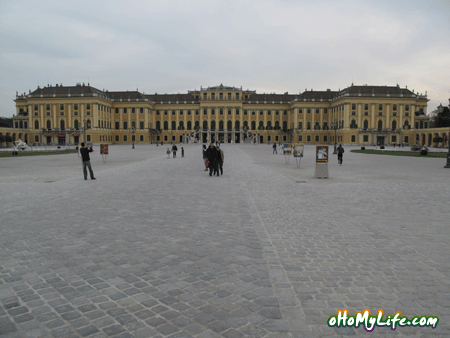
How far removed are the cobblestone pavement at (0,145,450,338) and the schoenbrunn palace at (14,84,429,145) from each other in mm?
67313

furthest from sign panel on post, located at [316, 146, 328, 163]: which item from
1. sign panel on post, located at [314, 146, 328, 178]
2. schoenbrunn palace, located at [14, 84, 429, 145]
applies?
schoenbrunn palace, located at [14, 84, 429, 145]

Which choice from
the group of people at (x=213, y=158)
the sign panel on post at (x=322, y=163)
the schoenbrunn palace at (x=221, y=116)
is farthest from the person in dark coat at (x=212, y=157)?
the schoenbrunn palace at (x=221, y=116)

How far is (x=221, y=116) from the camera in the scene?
9644cm

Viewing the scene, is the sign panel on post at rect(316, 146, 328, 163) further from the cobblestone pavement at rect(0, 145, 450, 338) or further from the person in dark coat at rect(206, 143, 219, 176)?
the cobblestone pavement at rect(0, 145, 450, 338)

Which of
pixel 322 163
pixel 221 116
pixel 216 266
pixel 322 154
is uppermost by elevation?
pixel 221 116

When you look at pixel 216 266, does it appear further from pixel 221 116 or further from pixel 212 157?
pixel 221 116

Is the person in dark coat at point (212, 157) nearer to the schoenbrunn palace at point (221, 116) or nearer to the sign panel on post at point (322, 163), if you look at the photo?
the sign panel on post at point (322, 163)

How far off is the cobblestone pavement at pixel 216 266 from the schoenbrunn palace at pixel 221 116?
67.3 m

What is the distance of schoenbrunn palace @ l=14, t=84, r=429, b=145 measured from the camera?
79562 mm

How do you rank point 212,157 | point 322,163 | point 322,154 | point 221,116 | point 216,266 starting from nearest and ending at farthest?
point 216,266
point 322,154
point 322,163
point 212,157
point 221,116

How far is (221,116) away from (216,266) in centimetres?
9315

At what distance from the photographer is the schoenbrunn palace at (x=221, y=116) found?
261 ft

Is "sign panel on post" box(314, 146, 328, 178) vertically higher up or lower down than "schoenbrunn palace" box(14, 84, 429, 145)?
lower down

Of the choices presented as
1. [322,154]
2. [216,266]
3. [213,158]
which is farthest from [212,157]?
[216,266]
